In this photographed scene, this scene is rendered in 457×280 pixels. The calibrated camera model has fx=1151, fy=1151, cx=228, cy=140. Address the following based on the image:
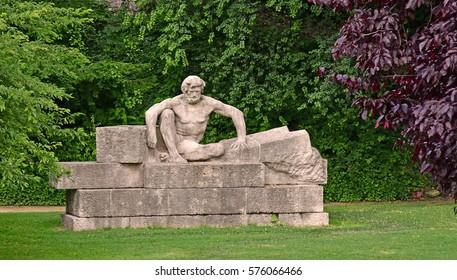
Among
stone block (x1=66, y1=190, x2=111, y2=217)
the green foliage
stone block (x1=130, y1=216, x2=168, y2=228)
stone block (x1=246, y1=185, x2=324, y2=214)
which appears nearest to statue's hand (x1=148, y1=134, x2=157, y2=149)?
stone block (x1=66, y1=190, x2=111, y2=217)

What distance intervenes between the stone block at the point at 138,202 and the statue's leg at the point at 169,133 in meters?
0.55

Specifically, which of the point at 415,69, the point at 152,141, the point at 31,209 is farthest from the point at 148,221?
the point at 415,69

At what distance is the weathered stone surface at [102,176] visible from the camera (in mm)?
16406

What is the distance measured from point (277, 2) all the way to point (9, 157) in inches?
457

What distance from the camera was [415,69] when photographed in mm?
8273

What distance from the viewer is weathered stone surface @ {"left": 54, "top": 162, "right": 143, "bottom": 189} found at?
1641 centimetres

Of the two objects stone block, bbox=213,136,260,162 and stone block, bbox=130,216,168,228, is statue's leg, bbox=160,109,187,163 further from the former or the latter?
stone block, bbox=130,216,168,228

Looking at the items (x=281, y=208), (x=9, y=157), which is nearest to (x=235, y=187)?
(x=281, y=208)

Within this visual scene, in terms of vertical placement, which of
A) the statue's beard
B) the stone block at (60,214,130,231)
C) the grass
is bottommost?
the grass

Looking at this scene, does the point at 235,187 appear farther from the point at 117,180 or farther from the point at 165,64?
the point at 165,64

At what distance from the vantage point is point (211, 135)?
23.7 m

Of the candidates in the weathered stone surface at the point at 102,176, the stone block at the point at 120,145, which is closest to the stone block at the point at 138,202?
the weathered stone surface at the point at 102,176

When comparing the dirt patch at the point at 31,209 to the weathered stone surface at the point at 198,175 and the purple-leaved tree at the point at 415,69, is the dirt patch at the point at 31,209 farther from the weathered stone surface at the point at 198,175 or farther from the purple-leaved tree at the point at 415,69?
the purple-leaved tree at the point at 415,69

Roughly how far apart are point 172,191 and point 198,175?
442 millimetres
